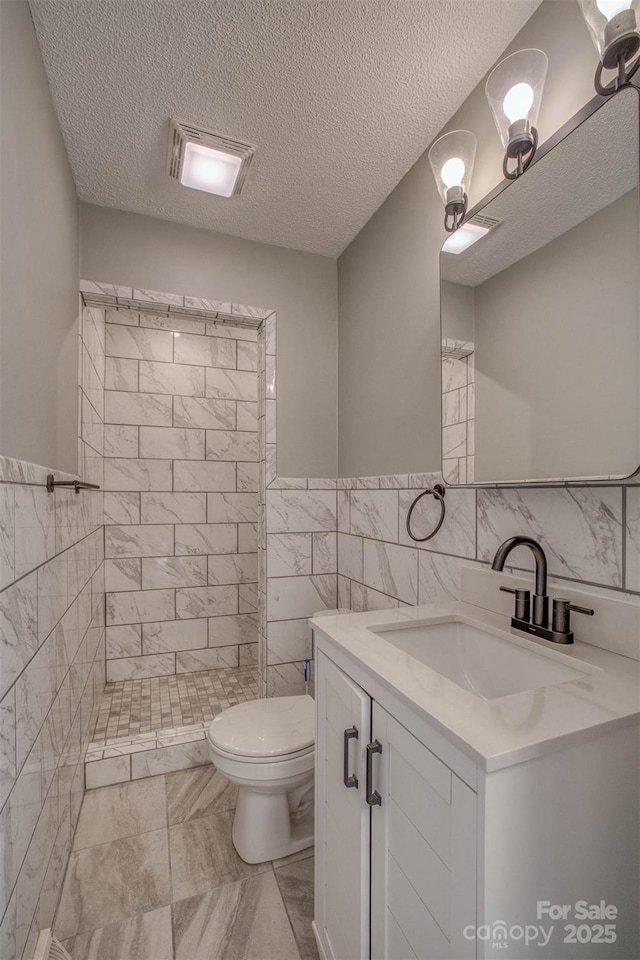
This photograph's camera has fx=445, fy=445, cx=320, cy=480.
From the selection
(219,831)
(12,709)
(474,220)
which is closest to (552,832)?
(12,709)

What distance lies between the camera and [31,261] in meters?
1.18

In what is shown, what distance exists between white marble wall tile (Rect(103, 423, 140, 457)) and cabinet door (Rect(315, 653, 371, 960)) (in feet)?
7.40

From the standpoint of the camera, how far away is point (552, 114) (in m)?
1.12

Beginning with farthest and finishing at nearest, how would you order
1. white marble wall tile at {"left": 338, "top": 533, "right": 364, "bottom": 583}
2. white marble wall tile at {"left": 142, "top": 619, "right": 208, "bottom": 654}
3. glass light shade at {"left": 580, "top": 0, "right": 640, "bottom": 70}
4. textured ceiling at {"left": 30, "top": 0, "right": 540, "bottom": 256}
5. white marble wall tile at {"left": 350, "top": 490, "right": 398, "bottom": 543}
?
1. white marble wall tile at {"left": 142, "top": 619, "right": 208, "bottom": 654}
2. white marble wall tile at {"left": 338, "top": 533, "right": 364, "bottom": 583}
3. white marble wall tile at {"left": 350, "top": 490, "right": 398, "bottom": 543}
4. textured ceiling at {"left": 30, "top": 0, "right": 540, "bottom": 256}
5. glass light shade at {"left": 580, "top": 0, "right": 640, "bottom": 70}

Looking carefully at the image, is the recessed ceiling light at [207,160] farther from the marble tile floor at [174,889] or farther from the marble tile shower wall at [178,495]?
the marble tile floor at [174,889]

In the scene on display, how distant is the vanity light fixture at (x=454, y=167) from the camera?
1.33 meters

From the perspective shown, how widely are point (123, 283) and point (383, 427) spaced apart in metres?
1.34

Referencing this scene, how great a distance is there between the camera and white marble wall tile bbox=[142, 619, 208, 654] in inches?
116

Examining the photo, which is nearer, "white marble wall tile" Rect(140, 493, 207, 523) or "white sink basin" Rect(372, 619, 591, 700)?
"white sink basin" Rect(372, 619, 591, 700)

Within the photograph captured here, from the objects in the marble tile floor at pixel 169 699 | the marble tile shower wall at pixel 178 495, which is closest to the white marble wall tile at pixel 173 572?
the marble tile shower wall at pixel 178 495

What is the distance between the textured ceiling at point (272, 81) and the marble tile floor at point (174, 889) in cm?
256

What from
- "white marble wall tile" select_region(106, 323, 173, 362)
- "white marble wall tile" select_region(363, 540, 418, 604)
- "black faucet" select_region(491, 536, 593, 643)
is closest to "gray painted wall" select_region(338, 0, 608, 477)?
"white marble wall tile" select_region(363, 540, 418, 604)

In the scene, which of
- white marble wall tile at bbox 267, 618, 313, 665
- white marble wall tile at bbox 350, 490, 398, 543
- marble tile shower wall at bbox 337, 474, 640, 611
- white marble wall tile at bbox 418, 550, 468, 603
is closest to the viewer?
marble tile shower wall at bbox 337, 474, 640, 611

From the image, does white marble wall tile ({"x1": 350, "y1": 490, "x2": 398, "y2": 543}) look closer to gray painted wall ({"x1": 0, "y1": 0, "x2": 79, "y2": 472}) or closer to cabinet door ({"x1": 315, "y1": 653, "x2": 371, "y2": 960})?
cabinet door ({"x1": 315, "y1": 653, "x2": 371, "y2": 960})
